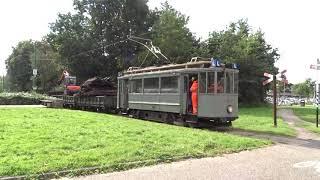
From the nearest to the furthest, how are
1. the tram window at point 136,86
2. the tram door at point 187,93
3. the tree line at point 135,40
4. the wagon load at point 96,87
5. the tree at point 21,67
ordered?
the tram door at point 187,93 → the tram window at point 136,86 → the wagon load at point 96,87 → the tree line at point 135,40 → the tree at point 21,67

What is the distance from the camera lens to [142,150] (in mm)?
12914

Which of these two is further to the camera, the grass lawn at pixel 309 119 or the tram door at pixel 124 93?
the tram door at pixel 124 93

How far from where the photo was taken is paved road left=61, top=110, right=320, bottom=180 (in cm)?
1058

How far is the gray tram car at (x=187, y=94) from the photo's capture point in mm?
21047

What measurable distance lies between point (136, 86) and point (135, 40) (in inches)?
1159

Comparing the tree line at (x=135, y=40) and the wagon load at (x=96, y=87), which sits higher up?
the tree line at (x=135, y=40)

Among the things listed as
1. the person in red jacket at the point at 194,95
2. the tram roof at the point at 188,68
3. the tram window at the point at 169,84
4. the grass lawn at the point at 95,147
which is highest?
the tram roof at the point at 188,68

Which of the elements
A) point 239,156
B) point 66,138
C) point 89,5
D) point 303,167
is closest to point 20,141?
point 66,138

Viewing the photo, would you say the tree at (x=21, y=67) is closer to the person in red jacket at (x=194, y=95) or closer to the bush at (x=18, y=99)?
the bush at (x=18, y=99)

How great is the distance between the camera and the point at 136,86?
1086 inches

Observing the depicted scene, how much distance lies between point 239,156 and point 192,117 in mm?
8293

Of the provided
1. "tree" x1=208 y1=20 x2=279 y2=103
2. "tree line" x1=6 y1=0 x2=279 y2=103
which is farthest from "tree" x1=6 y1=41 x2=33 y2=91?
"tree" x1=208 y1=20 x2=279 y2=103

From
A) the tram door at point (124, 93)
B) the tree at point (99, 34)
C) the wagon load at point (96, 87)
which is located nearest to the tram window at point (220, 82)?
the tram door at point (124, 93)

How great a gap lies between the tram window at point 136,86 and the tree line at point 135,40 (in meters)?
19.5
